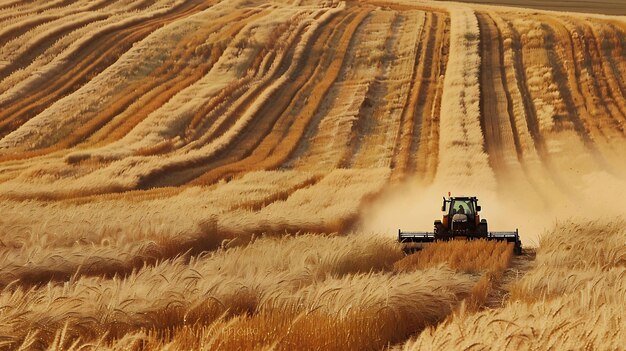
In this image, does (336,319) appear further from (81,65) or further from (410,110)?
(81,65)

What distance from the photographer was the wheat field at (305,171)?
691 centimetres

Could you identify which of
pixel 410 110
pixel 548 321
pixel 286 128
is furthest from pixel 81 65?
pixel 548 321

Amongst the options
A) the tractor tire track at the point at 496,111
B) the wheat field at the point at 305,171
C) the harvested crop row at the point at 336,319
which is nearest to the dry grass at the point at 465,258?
the wheat field at the point at 305,171

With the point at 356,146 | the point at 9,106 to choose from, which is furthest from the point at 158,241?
the point at 9,106

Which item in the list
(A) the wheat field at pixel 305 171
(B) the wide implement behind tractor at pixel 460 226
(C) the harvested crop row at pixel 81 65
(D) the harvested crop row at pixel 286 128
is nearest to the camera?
(A) the wheat field at pixel 305 171

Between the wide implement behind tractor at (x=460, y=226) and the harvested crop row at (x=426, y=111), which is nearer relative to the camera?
the wide implement behind tractor at (x=460, y=226)

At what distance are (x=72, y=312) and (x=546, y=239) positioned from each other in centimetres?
1167

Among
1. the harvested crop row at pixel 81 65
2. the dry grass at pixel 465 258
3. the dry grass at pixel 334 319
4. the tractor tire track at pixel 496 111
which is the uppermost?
the dry grass at pixel 334 319

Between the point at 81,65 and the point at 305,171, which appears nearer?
the point at 305,171

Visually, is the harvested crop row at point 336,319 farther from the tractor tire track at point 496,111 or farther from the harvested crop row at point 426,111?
the tractor tire track at point 496,111

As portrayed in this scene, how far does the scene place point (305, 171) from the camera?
3244 cm

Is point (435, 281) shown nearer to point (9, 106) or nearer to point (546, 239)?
point (546, 239)

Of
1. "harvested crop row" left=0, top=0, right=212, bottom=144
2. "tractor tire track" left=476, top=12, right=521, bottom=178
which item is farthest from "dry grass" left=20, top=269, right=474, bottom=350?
"harvested crop row" left=0, top=0, right=212, bottom=144

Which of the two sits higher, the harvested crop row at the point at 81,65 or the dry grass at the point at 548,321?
the dry grass at the point at 548,321
